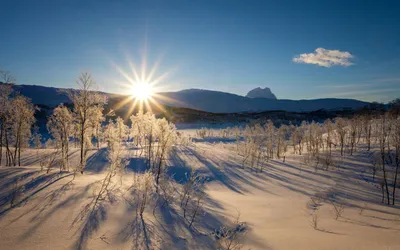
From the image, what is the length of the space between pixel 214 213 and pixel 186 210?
122cm

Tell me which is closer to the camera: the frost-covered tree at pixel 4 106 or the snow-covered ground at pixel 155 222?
the snow-covered ground at pixel 155 222

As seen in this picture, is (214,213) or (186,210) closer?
A: (186,210)

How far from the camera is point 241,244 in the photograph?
5.77m

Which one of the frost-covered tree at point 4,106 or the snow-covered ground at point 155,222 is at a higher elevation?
the frost-covered tree at point 4,106

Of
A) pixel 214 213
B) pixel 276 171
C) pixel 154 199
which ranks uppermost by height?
pixel 154 199

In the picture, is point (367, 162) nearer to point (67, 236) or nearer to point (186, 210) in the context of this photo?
point (186, 210)

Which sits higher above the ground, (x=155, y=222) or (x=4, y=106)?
(x=4, y=106)

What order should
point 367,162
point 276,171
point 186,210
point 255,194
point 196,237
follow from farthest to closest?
point 367,162
point 276,171
point 255,194
point 186,210
point 196,237

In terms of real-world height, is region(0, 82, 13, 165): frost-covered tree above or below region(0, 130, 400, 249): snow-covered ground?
above

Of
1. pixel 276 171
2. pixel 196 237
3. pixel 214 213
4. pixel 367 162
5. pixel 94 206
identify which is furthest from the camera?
pixel 367 162

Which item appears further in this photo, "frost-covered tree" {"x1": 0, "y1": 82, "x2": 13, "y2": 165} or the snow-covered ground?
"frost-covered tree" {"x1": 0, "y1": 82, "x2": 13, "y2": 165}

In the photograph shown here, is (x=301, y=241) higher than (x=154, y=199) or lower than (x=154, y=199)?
lower

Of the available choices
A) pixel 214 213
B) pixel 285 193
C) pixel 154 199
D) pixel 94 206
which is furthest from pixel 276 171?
pixel 94 206

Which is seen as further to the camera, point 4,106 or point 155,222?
point 4,106
